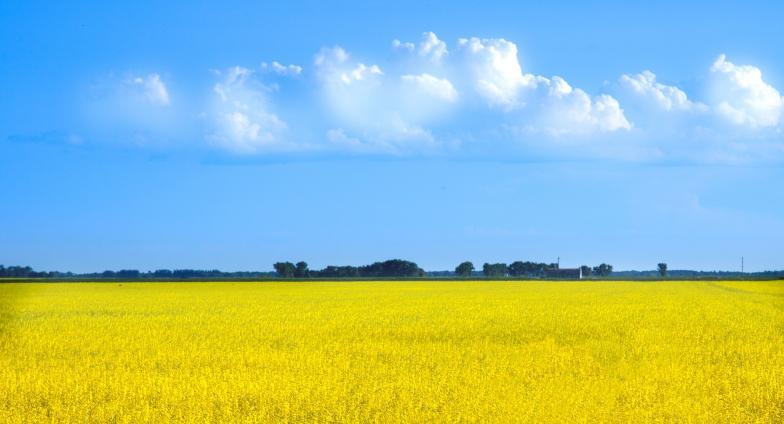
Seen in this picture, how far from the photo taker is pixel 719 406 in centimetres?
1117

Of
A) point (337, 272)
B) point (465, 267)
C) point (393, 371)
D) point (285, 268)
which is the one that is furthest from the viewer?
point (465, 267)

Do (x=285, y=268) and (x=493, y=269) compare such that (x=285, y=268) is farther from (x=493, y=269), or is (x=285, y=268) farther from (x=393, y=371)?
(x=393, y=371)

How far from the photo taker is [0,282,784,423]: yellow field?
427 inches

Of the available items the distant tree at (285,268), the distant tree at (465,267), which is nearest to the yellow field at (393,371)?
the distant tree at (285,268)

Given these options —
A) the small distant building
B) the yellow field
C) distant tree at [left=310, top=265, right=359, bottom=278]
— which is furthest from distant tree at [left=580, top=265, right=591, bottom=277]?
the yellow field

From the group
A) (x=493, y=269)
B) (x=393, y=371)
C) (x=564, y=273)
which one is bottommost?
(x=393, y=371)

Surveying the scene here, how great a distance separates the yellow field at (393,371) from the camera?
35.6ft

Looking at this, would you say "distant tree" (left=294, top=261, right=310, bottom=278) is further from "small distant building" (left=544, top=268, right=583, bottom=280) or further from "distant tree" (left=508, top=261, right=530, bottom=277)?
"distant tree" (left=508, top=261, right=530, bottom=277)

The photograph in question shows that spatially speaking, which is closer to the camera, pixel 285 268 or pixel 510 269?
pixel 285 268

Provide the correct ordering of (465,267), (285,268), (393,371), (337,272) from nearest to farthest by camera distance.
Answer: (393,371)
(337,272)
(285,268)
(465,267)

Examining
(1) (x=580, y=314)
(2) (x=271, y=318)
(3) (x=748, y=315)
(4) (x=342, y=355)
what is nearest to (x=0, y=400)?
(4) (x=342, y=355)

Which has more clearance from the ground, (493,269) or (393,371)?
(493,269)

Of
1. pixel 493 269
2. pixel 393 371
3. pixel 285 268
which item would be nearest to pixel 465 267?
pixel 493 269

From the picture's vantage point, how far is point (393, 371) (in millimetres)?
14172
